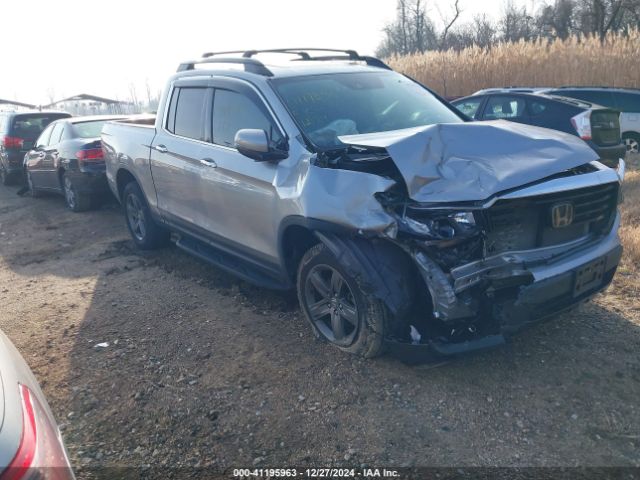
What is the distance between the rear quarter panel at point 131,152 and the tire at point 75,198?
2342 mm

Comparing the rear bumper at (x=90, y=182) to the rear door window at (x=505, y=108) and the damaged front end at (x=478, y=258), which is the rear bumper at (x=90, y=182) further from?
the rear door window at (x=505, y=108)

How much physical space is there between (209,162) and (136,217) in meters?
2.33

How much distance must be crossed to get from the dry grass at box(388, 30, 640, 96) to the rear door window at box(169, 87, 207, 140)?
1354cm

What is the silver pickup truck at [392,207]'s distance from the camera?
10.2 feet

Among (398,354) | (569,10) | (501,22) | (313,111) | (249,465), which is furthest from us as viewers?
(501,22)

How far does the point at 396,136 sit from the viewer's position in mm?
3602

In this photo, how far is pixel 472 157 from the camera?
10.8 feet

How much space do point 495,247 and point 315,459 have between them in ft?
5.08

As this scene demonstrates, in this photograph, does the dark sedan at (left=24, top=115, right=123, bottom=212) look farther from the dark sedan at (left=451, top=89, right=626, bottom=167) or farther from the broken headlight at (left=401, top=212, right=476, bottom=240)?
the broken headlight at (left=401, top=212, right=476, bottom=240)

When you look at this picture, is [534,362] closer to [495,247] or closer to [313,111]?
[495,247]

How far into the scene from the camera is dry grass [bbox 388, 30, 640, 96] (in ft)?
48.8

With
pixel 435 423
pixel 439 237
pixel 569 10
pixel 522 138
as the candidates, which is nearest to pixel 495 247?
pixel 439 237

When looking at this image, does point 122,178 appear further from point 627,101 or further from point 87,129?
point 627,101

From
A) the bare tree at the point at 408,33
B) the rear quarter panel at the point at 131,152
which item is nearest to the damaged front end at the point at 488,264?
the rear quarter panel at the point at 131,152
